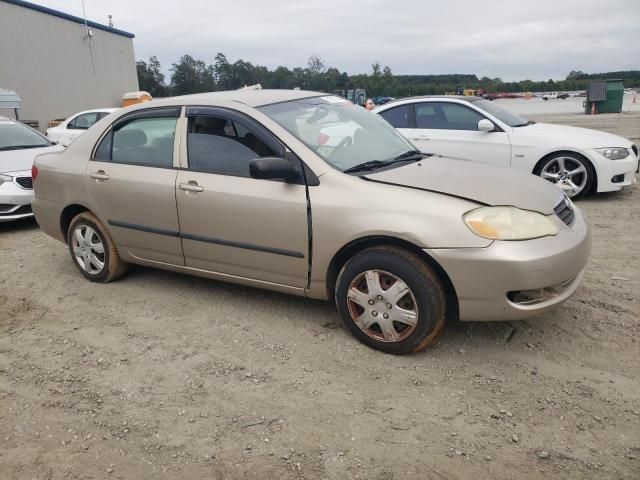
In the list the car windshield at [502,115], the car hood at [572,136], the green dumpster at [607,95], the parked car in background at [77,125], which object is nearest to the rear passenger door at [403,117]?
the car windshield at [502,115]

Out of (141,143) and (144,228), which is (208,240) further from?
(141,143)

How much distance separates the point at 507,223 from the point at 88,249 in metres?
3.52

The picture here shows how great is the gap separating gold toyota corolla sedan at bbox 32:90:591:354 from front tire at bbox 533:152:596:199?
3454 mm

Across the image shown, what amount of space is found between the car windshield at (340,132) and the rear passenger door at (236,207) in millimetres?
227

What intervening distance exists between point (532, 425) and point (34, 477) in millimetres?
2355

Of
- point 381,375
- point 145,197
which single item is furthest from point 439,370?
point 145,197

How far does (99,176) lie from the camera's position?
167 inches

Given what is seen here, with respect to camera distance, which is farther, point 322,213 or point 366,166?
point 366,166

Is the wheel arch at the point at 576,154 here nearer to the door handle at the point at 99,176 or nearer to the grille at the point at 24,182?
the door handle at the point at 99,176

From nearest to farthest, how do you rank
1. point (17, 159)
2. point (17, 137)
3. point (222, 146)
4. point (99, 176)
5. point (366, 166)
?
point (366, 166) < point (222, 146) < point (99, 176) < point (17, 159) < point (17, 137)

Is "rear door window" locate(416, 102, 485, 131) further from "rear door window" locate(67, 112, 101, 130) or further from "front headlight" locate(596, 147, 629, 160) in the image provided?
"rear door window" locate(67, 112, 101, 130)

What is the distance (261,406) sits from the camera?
2791 mm

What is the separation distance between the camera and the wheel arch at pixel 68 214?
4543 millimetres

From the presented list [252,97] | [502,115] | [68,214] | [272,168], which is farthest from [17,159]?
[502,115]
